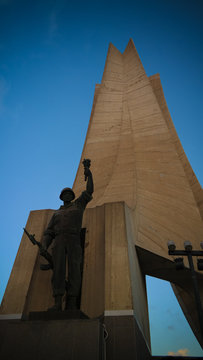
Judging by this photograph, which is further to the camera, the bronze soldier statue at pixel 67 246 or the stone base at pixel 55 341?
the bronze soldier statue at pixel 67 246

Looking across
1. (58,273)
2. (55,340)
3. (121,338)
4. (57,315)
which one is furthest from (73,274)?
(121,338)

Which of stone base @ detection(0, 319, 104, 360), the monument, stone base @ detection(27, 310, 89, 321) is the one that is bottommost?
stone base @ detection(0, 319, 104, 360)

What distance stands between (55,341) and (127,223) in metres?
2.76

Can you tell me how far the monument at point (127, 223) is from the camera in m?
4.42

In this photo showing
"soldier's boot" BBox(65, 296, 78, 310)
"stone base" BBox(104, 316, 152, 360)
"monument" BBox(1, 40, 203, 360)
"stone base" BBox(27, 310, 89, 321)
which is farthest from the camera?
"monument" BBox(1, 40, 203, 360)

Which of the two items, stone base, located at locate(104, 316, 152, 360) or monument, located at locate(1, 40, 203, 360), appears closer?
stone base, located at locate(104, 316, 152, 360)

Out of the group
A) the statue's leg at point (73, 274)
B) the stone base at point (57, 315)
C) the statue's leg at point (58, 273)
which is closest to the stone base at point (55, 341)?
the stone base at point (57, 315)

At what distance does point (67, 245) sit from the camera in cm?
409

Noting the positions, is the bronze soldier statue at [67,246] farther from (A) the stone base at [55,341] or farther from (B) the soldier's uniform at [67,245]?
(A) the stone base at [55,341]

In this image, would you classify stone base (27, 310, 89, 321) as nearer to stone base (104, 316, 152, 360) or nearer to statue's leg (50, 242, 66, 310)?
statue's leg (50, 242, 66, 310)

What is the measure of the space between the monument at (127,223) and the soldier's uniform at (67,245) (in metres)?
0.79

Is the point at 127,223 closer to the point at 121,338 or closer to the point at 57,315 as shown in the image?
the point at 121,338

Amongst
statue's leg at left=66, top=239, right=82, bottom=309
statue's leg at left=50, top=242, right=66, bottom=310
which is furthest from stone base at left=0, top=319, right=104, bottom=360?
statue's leg at left=66, top=239, right=82, bottom=309

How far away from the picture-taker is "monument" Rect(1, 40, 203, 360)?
442 cm
